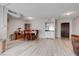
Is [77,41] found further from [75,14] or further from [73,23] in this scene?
[75,14]

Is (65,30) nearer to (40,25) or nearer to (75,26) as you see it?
(75,26)

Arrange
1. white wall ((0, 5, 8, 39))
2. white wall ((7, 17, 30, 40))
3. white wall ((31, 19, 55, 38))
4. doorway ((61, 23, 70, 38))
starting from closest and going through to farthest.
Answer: white wall ((0, 5, 8, 39)), white wall ((7, 17, 30, 40)), white wall ((31, 19, 55, 38)), doorway ((61, 23, 70, 38))

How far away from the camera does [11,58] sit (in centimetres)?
173

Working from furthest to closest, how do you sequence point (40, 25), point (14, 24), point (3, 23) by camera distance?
point (40, 25) < point (14, 24) < point (3, 23)

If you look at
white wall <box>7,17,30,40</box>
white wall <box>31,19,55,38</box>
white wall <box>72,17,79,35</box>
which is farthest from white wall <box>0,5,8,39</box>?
white wall <box>72,17,79,35</box>

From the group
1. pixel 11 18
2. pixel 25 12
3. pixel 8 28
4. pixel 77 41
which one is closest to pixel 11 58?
pixel 8 28

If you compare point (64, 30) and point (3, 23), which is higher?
point (3, 23)

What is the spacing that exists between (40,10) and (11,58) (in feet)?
7.61

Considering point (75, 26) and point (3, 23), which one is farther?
point (75, 26)

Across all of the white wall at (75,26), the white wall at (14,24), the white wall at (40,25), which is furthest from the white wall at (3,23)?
the white wall at (75,26)

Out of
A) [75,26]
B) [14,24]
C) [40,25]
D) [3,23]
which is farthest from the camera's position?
[75,26]

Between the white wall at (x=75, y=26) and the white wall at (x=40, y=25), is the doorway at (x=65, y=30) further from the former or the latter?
the white wall at (x=40, y=25)

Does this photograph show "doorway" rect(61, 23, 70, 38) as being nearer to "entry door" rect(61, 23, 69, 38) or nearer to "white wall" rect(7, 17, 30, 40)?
"entry door" rect(61, 23, 69, 38)

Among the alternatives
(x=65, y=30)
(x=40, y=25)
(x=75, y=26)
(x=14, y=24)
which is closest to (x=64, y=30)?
(x=65, y=30)
